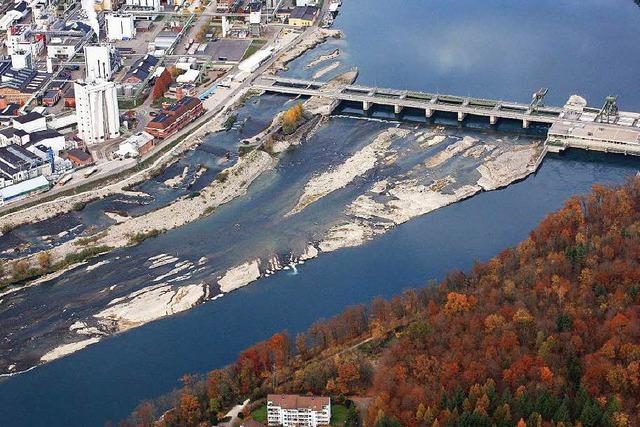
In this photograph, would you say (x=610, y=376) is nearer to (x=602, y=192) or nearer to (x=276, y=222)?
(x=602, y=192)

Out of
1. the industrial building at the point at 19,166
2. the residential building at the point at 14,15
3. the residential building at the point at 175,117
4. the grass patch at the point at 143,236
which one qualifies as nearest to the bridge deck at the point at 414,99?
the residential building at the point at 175,117

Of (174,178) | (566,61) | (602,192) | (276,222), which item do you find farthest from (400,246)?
(566,61)

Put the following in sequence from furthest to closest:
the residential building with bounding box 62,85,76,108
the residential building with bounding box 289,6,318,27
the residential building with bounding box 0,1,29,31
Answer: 1. the residential building with bounding box 289,6,318,27
2. the residential building with bounding box 0,1,29,31
3. the residential building with bounding box 62,85,76,108

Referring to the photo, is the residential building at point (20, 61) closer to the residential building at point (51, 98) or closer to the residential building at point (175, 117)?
the residential building at point (51, 98)

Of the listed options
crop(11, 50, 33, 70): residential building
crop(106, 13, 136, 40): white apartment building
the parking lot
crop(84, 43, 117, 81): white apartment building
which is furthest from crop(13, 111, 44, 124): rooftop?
crop(106, 13, 136, 40): white apartment building

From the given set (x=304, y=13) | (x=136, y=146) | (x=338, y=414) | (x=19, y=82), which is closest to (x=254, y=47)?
(x=304, y=13)

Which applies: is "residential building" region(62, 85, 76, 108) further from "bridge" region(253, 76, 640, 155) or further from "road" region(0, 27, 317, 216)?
"bridge" region(253, 76, 640, 155)

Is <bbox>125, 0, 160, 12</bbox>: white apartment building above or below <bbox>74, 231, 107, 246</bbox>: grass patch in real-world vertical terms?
above
